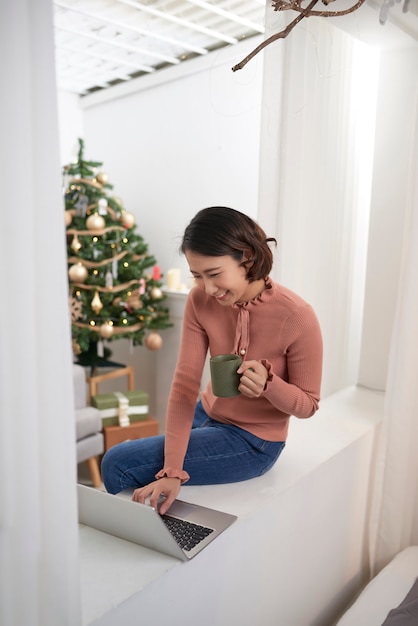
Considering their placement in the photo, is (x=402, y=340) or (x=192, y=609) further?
(x=402, y=340)

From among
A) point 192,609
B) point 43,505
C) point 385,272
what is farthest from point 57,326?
point 385,272

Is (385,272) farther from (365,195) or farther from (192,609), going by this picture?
(192,609)

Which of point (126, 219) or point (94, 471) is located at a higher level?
point (126, 219)

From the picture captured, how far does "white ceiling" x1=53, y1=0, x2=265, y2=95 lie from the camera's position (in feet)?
6.15

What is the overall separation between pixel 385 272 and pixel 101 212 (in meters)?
1.94

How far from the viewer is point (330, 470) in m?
1.65

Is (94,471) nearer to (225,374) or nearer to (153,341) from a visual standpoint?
(153,341)

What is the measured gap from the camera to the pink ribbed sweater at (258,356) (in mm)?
1378

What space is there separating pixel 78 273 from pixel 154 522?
242cm

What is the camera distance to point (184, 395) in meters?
1.44

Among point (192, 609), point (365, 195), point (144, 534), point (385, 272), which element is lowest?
point (192, 609)

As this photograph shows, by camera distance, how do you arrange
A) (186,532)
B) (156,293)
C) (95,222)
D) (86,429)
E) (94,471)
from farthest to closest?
1. (156,293)
2. (95,222)
3. (94,471)
4. (86,429)
5. (186,532)

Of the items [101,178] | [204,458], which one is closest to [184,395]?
[204,458]

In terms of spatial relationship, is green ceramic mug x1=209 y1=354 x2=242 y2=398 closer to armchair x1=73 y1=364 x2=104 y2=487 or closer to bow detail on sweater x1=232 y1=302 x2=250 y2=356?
bow detail on sweater x1=232 y1=302 x2=250 y2=356
